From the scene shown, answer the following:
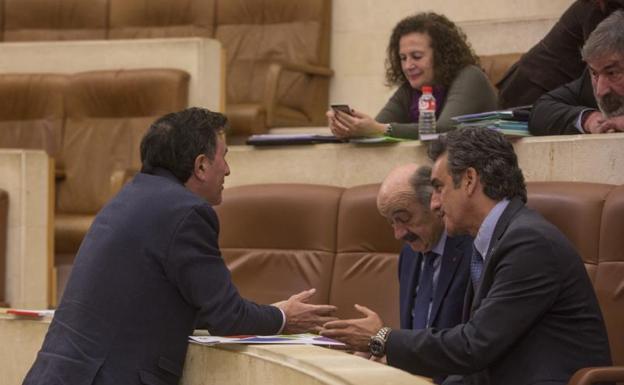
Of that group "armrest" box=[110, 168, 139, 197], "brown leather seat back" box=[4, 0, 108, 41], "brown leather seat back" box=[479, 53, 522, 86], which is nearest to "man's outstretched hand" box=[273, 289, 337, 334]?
"brown leather seat back" box=[479, 53, 522, 86]

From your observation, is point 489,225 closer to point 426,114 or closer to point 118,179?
point 426,114

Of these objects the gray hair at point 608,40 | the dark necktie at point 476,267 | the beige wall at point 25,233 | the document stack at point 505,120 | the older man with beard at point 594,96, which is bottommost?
the beige wall at point 25,233

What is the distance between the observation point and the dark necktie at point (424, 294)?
3.30 m

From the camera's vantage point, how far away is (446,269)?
322 cm

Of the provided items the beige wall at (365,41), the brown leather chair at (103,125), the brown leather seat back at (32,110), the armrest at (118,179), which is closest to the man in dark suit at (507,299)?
the armrest at (118,179)

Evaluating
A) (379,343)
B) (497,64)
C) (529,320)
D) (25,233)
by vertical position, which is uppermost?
(497,64)

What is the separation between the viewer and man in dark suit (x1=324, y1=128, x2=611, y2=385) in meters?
2.62

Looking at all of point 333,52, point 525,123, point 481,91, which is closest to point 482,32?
point 333,52

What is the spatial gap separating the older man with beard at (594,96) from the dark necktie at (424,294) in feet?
2.30

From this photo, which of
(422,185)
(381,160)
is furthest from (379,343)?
(381,160)

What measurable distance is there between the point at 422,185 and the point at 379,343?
65cm

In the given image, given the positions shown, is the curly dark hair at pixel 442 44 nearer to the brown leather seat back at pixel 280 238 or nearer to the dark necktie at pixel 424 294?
the brown leather seat back at pixel 280 238

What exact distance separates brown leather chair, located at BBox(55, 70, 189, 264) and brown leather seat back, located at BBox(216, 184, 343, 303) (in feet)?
6.03

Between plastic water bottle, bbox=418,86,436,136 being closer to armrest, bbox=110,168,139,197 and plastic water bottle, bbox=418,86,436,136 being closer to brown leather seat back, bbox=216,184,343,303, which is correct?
brown leather seat back, bbox=216,184,343,303
